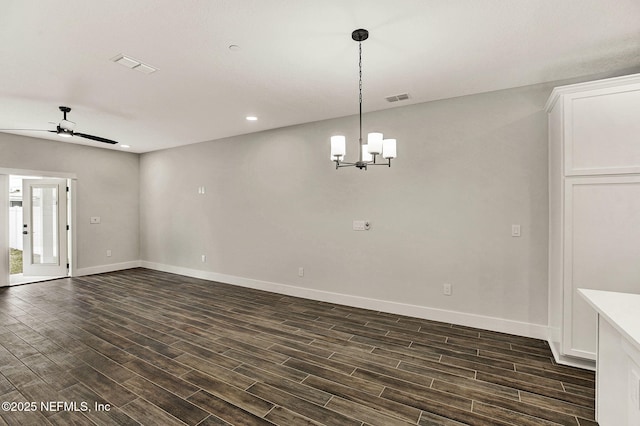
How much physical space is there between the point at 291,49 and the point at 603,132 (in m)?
2.79

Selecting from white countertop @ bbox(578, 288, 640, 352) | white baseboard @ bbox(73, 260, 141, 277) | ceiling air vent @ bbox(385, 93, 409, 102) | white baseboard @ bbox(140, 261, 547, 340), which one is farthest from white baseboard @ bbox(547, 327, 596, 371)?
white baseboard @ bbox(73, 260, 141, 277)

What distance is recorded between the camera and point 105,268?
674 cm

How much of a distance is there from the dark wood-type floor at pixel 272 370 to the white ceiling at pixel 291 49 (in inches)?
111

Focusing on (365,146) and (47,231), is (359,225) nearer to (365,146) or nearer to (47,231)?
(365,146)

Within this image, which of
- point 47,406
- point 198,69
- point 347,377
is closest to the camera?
point 47,406

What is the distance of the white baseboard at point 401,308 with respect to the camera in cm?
333

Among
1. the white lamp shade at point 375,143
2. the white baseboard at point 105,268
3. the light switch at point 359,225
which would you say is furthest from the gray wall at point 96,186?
the white lamp shade at point 375,143

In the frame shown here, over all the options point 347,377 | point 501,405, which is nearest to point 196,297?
point 347,377

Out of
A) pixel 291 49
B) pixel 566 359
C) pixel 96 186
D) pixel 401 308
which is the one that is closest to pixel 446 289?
pixel 401 308

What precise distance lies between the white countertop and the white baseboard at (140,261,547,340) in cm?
Answer: 169

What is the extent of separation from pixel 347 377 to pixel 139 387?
1673mm

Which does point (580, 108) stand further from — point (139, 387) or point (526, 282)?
point (139, 387)

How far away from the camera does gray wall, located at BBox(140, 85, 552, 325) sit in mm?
3338

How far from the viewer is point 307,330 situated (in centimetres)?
351
